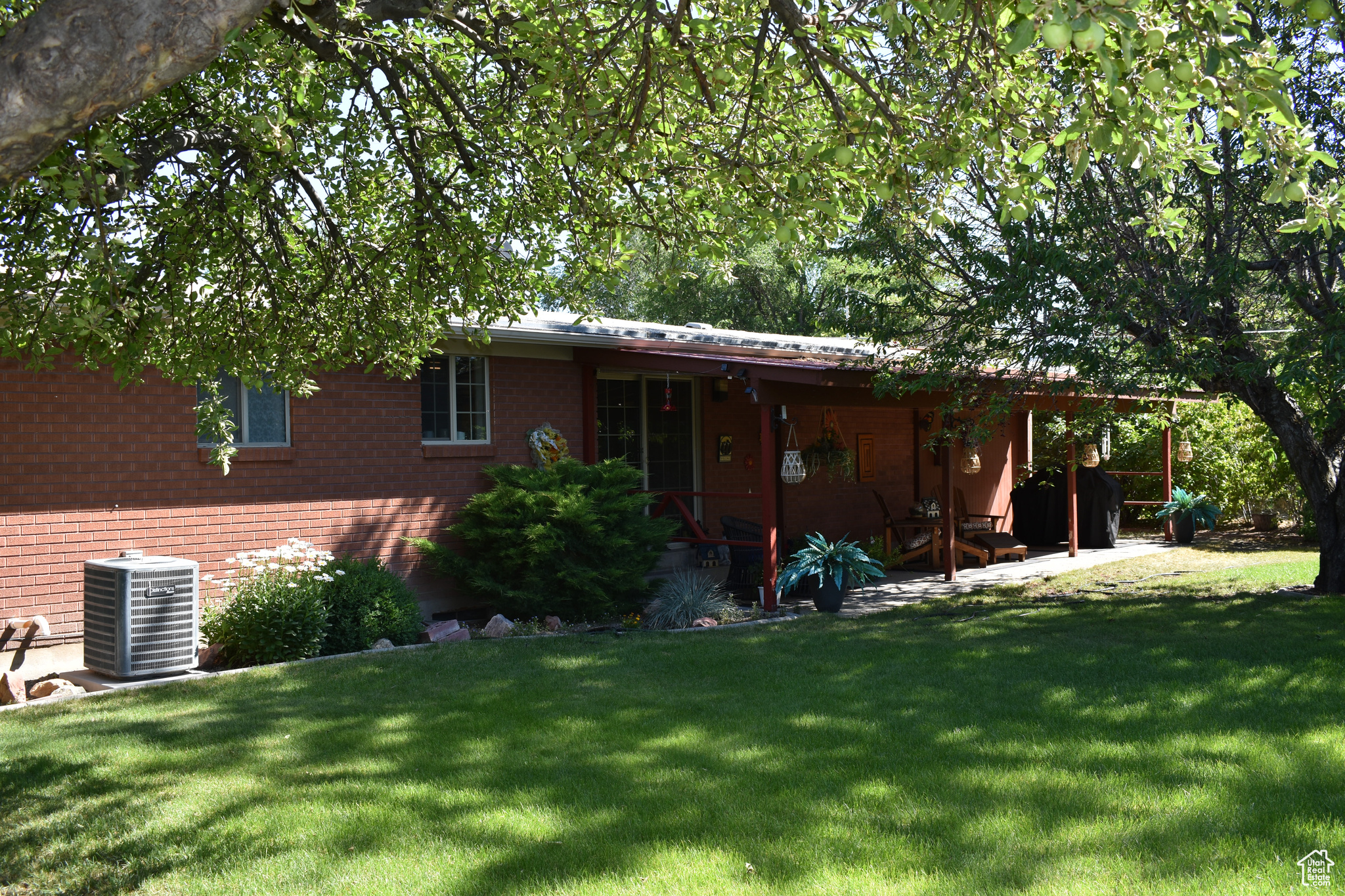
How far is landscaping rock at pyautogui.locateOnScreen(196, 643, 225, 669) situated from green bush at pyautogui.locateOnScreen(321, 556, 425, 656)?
0.84 m

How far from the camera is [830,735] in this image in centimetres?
617

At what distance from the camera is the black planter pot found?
37.3ft

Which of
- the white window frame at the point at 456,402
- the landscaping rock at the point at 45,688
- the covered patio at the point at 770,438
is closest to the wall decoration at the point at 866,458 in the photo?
the covered patio at the point at 770,438

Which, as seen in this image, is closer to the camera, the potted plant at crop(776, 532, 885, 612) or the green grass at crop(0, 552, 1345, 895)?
the green grass at crop(0, 552, 1345, 895)

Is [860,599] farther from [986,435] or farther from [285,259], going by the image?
[285,259]

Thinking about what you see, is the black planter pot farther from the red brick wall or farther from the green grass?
the red brick wall

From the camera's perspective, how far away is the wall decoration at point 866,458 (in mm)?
16141

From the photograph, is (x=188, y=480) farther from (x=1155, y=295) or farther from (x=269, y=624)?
(x=1155, y=295)

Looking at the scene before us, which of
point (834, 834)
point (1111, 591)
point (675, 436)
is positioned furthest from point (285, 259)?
point (1111, 591)

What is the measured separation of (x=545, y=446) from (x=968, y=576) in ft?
20.1

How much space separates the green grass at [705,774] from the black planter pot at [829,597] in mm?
2436

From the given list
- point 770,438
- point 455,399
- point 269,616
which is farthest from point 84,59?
point 770,438

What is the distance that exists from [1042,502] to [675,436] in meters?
7.82

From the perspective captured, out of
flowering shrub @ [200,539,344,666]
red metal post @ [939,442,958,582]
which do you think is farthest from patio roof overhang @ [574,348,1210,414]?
flowering shrub @ [200,539,344,666]
